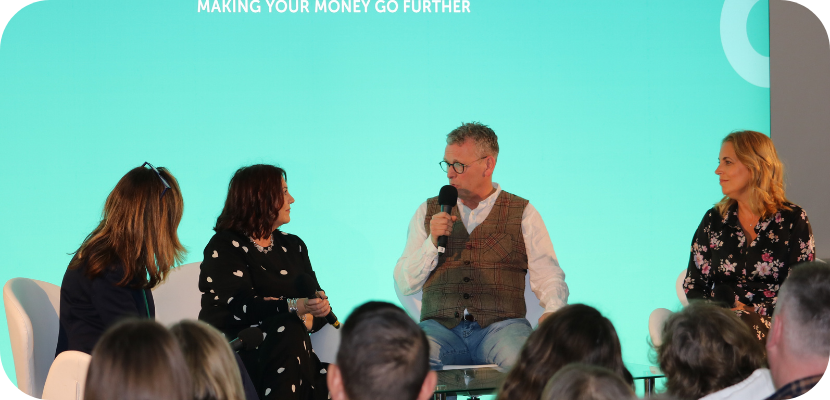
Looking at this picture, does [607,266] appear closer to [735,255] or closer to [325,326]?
[735,255]

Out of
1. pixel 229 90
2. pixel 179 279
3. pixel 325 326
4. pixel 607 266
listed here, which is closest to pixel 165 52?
pixel 229 90

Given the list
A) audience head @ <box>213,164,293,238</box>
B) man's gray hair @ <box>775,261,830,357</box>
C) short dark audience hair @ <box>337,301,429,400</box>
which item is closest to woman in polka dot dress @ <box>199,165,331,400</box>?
audience head @ <box>213,164,293,238</box>

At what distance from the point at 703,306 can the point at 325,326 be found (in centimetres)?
171

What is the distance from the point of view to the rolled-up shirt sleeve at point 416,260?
3.19 metres

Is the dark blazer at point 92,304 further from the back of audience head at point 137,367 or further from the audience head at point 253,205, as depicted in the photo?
the back of audience head at point 137,367

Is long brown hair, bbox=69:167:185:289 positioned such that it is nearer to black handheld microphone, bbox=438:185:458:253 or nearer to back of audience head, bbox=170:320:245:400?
back of audience head, bbox=170:320:245:400

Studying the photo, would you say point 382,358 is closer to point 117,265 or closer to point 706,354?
point 706,354

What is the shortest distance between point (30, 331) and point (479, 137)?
196 cm

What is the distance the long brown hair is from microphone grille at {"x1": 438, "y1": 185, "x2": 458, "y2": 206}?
1093mm

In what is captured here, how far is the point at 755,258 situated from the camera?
10.1ft

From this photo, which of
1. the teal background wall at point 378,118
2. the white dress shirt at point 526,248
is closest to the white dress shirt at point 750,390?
the white dress shirt at point 526,248

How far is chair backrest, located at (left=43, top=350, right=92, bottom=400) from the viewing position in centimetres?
222

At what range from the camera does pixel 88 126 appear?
3781mm

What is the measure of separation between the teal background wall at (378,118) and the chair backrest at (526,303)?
0.51 metres
